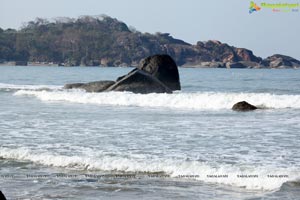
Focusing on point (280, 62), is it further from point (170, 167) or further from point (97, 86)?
point (170, 167)

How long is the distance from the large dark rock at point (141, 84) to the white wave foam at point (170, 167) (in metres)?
18.0

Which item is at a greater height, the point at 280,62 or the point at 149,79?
the point at 280,62

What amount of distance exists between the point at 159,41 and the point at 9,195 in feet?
546

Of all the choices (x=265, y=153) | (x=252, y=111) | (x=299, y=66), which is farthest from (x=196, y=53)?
(x=265, y=153)

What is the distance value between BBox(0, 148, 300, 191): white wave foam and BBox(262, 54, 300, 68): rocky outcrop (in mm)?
147285

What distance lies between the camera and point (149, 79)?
1204 inches

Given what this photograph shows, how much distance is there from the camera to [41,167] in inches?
442

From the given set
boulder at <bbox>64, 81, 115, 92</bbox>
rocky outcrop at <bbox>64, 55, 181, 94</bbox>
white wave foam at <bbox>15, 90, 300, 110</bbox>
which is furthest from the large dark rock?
boulder at <bbox>64, 81, 115, 92</bbox>

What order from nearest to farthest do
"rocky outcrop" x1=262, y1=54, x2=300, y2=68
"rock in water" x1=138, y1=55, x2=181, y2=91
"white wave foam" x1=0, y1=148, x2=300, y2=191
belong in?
"white wave foam" x1=0, y1=148, x2=300, y2=191
"rock in water" x1=138, y1=55, x2=181, y2=91
"rocky outcrop" x1=262, y1=54, x2=300, y2=68

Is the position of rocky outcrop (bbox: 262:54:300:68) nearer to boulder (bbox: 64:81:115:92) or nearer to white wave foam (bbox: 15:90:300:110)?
boulder (bbox: 64:81:115:92)

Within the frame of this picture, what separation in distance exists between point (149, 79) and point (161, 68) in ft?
4.86

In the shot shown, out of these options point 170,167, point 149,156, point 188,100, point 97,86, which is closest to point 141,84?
point 188,100

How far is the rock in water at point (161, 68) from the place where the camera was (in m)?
31.7

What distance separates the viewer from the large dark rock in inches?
1193
